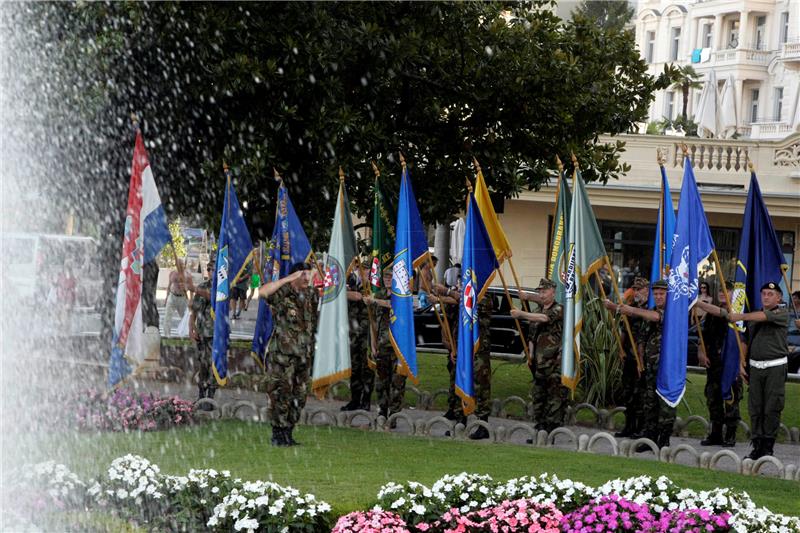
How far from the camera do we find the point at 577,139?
1738 centimetres

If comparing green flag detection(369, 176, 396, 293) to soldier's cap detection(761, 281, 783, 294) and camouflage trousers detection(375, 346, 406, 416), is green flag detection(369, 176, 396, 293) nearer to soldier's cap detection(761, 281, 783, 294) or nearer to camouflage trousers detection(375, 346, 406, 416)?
camouflage trousers detection(375, 346, 406, 416)

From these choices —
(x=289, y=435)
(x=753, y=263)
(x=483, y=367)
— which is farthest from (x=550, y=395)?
(x=289, y=435)

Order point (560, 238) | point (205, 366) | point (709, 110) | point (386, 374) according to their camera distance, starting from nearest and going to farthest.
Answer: point (560, 238) < point (386, 374) < point (205, 366) < point (709, 110)

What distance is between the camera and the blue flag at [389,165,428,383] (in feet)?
46.2

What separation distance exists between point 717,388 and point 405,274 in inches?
146

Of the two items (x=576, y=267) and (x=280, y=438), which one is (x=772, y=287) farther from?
(x=280, y=438)

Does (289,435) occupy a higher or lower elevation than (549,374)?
A: lower

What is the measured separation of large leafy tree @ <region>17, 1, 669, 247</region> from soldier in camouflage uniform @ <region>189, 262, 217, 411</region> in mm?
1352

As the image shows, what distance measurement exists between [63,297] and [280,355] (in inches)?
565

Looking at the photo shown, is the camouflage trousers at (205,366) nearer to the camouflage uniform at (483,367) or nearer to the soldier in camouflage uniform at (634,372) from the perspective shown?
the camouflage uniform at (483,367)

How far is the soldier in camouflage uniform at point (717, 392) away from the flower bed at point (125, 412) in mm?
5765

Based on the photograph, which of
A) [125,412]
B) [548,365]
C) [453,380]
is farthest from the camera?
[453,380]

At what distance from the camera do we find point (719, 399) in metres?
14.0

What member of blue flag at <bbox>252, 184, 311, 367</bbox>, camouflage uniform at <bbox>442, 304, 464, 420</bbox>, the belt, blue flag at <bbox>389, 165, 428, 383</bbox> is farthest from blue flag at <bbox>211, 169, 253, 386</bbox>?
the belt
